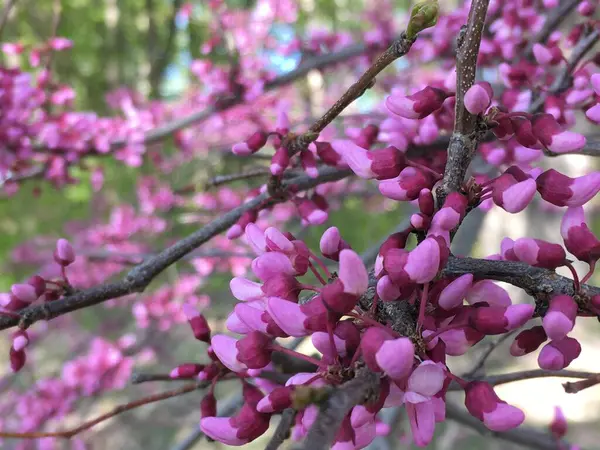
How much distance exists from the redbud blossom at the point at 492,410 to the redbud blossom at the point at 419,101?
1.52 feet

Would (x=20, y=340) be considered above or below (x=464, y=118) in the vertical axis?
below

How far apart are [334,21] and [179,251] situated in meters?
9.00

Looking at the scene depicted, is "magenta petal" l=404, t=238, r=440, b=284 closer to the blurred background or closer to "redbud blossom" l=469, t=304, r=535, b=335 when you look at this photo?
"redbud blossom" l=469, t=304, r=535, b=335

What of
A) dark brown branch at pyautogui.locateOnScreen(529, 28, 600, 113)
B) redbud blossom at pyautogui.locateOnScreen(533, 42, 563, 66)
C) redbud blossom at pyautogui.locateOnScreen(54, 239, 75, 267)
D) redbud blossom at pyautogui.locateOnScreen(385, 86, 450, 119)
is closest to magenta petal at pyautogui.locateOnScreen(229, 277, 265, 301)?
redbud blossom at pyautogui.locateOnScreen(385, 86, 450, 119)

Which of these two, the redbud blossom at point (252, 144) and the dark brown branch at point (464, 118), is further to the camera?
the redbud blossom at point (252, 144)

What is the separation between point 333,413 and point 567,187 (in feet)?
1.74

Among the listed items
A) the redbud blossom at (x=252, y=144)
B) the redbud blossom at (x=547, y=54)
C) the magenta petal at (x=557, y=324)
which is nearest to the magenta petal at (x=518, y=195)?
the magenta petal at (x=557, y=324)

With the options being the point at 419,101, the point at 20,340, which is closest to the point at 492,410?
the point at 419,101

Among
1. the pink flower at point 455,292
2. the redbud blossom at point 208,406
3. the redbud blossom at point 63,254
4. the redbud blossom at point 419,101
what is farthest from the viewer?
the redbud blossom at point 63,254

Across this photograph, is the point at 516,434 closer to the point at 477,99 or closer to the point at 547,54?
the point at 547,54

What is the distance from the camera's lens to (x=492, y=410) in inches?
28.4

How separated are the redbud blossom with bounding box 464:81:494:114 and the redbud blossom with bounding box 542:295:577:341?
0.30 metres

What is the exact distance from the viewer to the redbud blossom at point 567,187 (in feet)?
2.53

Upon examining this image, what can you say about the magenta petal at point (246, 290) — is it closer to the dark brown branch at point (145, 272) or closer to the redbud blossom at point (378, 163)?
the redbud blossom at point (378, 163)
